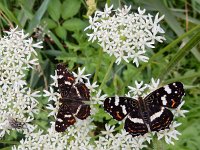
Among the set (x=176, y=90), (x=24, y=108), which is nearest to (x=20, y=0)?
(x=24, y=108)

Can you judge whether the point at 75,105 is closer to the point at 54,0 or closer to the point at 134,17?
the point at 134,17

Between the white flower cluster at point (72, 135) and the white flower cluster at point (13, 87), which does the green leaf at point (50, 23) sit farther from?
the white flower cluster at point (72, 135)

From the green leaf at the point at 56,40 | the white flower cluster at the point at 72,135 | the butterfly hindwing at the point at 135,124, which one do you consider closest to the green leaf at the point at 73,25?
the green leaf at the point at 56,40

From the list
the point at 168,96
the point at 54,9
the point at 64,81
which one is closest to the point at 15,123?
the point at 64,81

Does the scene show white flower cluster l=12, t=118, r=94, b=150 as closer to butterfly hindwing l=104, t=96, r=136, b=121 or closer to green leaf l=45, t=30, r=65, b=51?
butterfly hindwing l=104, t=96, r=136, b=121

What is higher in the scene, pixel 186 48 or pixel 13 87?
pixel 186 48

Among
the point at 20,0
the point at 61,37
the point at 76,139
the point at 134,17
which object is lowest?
the point at 76,139

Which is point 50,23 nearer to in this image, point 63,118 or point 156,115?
point 63,118

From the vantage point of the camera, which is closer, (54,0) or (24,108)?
(24,108)

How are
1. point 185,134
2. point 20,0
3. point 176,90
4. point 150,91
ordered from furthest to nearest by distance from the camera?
1. point 20,0
2. point 185,134
3. point 150,91
4. point 176,90
